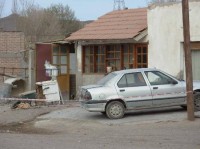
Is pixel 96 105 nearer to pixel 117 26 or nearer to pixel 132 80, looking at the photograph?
pixel 132 80

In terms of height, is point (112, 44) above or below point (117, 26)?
below

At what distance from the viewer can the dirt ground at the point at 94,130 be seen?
11.5 m

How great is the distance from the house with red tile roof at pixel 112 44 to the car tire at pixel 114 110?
5244 millimetres

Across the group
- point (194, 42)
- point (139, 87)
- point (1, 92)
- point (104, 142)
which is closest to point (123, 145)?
point (104, 142)

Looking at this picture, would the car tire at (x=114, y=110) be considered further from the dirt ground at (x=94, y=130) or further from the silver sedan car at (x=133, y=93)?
the dirt ground at (x=94, y=130)

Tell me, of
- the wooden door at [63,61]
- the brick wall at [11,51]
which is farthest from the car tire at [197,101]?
the brick wall at [11,51]

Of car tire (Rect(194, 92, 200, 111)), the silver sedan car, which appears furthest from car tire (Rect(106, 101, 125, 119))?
car tire (Rect(194, 92, 200, 111))

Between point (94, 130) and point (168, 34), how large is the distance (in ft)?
25.2

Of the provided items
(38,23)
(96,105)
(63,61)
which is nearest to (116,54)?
(63,61)

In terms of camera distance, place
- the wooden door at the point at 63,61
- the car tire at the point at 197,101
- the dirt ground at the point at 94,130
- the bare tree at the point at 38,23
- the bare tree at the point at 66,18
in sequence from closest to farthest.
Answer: the dirt ground at the point at 94,130 → the car tire at the point at 197,101 → the wooden door at the point at 63,61 → the bare tree at the point at 38,23 → the bare tree at the point at 66,18

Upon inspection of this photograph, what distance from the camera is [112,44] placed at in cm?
2270

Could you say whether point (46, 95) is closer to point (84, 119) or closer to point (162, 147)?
point (84, 119)

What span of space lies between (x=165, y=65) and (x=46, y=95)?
535 cm

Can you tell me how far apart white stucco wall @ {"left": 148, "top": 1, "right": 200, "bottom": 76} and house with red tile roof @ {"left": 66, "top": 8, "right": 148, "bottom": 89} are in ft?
1.64
